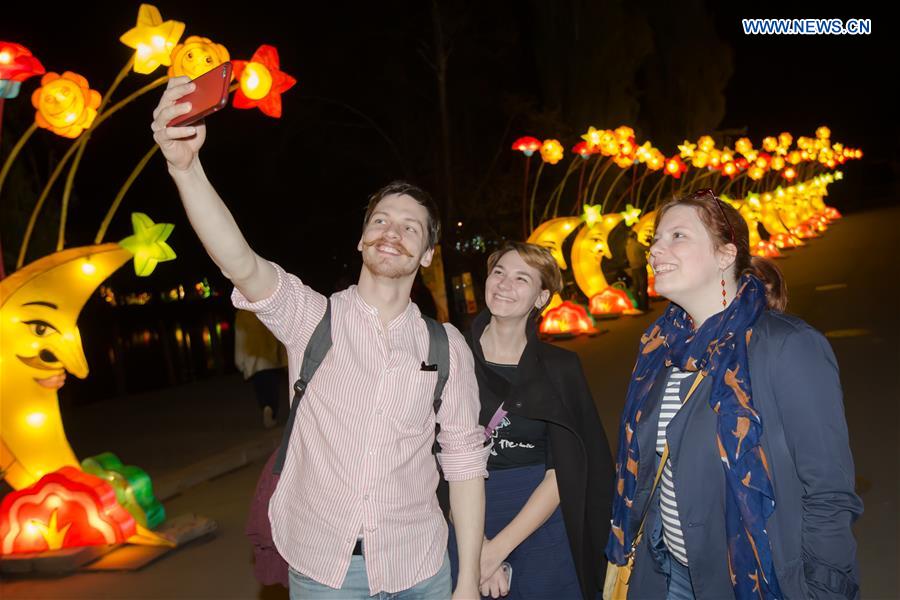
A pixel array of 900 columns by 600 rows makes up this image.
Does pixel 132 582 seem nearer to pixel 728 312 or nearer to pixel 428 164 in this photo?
pixel 728 312

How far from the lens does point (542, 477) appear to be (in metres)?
3.16

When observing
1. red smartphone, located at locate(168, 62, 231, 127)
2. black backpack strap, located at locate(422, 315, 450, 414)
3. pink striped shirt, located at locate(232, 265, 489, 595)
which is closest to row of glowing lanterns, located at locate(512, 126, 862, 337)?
black backpack strap, located at locate(422, 315, 450, 414)

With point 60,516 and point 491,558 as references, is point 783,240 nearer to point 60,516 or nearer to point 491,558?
point 60,516

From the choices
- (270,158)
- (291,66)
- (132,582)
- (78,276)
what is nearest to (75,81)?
(78,276)

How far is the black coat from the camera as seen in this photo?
3.04 meters

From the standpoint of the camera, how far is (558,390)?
3148 millimetres

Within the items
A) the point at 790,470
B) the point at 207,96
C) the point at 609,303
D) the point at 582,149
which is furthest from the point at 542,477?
the point at 609,303

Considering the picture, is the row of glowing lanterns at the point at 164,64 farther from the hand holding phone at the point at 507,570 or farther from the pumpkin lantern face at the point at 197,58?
the hand holding phone at the point at 507,570

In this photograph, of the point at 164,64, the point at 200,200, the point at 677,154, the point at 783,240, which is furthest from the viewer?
the point at 783,240

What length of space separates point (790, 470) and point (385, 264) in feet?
4.16

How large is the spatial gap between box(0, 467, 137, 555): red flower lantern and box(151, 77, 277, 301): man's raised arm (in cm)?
405

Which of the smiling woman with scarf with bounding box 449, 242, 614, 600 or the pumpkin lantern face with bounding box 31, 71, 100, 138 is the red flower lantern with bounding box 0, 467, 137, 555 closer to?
the pumpkin lantern face with bounding box 31, 71, 100, 138

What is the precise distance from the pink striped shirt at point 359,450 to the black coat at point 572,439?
0.64m

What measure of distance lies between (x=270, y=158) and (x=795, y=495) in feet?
62.2
